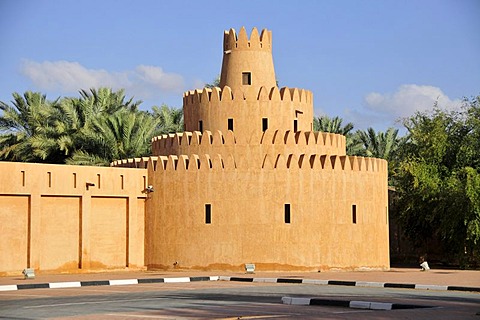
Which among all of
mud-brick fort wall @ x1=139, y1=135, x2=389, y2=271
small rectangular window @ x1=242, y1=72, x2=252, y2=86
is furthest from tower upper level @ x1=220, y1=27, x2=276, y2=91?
mud-brick fort wall @ x1=139, y1=135, x2=389, y2=271

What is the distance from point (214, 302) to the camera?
16641 millimetres

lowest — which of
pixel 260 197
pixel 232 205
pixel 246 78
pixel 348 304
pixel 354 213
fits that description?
pixel 348 304

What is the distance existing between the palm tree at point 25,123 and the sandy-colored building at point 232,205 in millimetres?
14045

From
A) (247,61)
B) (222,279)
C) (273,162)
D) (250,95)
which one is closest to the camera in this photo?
(222,279)

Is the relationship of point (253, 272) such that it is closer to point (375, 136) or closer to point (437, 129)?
point (437, 129)

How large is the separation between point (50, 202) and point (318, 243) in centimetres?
887

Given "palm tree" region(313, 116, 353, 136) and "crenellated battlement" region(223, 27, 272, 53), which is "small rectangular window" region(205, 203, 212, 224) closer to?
"crenellated battlement" region(223, 27, 272, 53)

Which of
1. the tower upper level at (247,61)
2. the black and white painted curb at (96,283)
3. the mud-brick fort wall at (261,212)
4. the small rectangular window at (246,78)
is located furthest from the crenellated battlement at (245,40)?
the black and white painted curb at (96,283)

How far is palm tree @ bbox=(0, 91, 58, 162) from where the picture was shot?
42594mm

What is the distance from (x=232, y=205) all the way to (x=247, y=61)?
241 inches

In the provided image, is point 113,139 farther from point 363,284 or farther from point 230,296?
point 230,296

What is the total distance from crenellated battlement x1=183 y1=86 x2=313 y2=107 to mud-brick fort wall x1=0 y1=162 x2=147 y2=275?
143 inches

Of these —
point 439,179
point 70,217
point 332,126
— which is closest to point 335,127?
point 332,126

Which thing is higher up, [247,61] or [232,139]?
[247,61]
